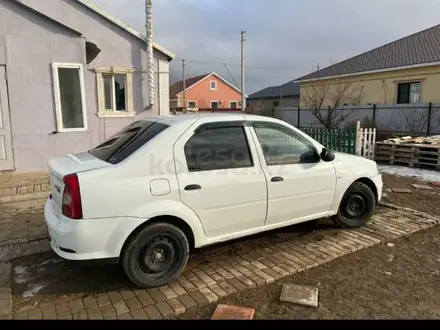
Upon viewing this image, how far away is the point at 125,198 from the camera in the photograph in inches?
119

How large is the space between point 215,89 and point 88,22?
43.7 meters

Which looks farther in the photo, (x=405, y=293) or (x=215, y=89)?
(x=215, y=89)

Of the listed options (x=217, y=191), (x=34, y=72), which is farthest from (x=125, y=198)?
(x=34, y=72)

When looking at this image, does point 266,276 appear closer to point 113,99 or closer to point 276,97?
point 113,99

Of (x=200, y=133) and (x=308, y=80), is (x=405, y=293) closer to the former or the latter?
(x=200, y=133)

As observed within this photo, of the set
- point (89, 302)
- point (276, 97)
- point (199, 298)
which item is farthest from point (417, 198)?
point (276, 97)

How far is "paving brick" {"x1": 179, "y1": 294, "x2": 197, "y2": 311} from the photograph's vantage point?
2.96 metres

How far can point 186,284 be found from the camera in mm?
3354

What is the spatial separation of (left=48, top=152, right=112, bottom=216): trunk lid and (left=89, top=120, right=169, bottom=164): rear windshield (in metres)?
0.11

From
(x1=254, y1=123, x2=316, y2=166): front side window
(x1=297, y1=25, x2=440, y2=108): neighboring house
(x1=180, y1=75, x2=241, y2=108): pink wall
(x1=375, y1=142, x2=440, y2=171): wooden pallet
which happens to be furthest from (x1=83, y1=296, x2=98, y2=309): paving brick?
(x1=180, y1=75, x2=241, y2=108): pink wall

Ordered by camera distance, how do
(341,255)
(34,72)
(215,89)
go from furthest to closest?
(215,89)
(34,72)
(341,255)

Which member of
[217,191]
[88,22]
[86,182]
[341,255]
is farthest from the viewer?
[88,22]

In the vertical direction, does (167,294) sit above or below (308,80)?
below

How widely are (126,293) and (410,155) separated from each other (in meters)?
9.43
